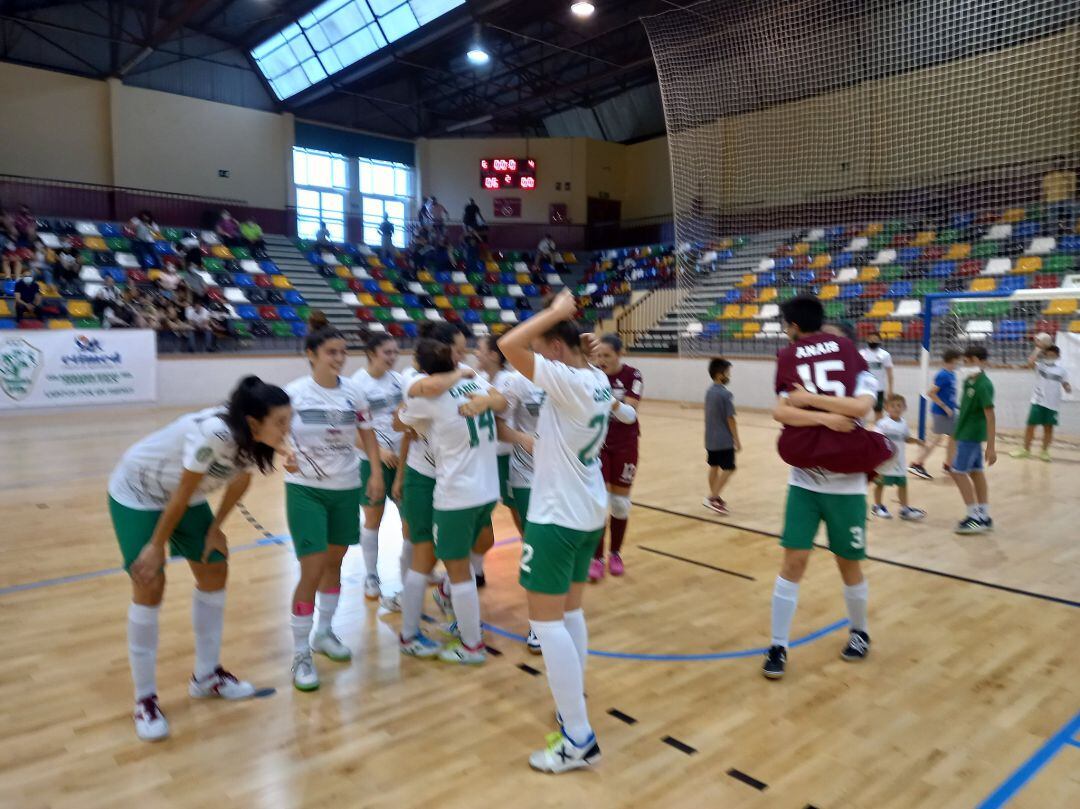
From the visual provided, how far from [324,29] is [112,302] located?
9.68 meters

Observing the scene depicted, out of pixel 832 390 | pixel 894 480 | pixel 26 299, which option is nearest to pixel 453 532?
pixel 832 390

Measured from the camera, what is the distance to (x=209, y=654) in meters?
3.51

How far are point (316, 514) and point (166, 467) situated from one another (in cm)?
76

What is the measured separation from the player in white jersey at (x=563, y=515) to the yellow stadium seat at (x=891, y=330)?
13546 millimetres

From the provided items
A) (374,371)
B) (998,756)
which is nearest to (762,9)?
(374,371)

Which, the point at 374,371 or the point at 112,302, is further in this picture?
the point at 112,302

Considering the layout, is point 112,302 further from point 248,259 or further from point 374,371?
point 374,371

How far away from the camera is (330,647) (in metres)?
3.93

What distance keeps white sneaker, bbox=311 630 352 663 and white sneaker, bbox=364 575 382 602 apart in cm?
78

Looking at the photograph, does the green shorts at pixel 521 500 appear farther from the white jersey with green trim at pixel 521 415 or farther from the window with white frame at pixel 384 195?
the window with white frame at pixel 384 195

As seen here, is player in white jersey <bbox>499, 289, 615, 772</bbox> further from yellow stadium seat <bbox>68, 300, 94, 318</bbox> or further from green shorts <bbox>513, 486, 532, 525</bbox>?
yellow stadium seat <bbox>68, 300, 94, 318</bbox>

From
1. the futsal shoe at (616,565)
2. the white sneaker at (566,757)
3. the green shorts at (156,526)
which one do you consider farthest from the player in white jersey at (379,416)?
the white sneaker at (566,757)

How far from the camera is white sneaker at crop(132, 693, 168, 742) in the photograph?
3127 millimetres

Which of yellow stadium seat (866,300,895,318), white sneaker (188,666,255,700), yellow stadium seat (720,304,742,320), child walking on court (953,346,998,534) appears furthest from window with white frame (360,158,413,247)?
white sneaker (188,666,255,700)
